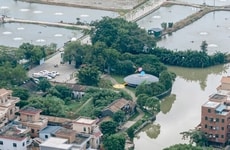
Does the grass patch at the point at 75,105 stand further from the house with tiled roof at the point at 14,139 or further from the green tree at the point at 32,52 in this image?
the green tree at the point at 32,52

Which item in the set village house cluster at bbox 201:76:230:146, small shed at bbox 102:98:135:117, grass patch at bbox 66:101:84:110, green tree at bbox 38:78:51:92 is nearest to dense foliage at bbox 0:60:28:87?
green tree at bbox 38:78:51:92

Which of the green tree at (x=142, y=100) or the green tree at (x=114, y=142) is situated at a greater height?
the green tree at (x=142, y=100)

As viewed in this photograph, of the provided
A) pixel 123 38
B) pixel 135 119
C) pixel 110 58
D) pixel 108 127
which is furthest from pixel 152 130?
pixel 123 38

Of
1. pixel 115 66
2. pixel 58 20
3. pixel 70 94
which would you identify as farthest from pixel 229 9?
pixel 70 94

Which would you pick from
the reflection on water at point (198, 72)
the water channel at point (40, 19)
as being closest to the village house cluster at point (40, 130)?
the reflection on water at point (198, 72)

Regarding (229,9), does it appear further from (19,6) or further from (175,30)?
(19,6)

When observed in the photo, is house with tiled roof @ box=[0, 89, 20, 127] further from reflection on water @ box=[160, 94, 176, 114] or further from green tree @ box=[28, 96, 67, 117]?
reflection on water @ box=[160, 94, 176, 114]

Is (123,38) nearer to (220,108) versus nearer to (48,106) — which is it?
(48,106)
